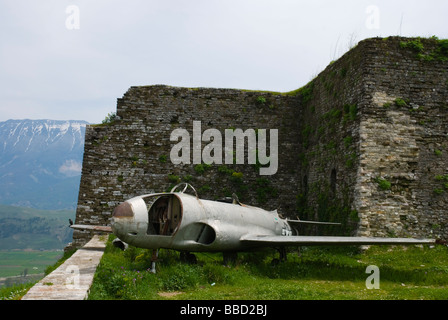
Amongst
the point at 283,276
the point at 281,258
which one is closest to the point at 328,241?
the point at 283,276

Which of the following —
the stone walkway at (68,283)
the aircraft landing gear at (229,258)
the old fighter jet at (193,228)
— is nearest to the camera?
the stone walkway at (68,283)

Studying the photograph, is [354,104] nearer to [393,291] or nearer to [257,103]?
[257,103]

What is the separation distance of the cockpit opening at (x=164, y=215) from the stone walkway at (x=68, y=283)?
1.50m

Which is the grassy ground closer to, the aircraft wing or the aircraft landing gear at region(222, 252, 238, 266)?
the aircraft landing gear at region(222, 252, 238, 266)

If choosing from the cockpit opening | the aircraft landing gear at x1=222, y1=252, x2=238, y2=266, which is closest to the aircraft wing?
the aircraft landing gear at x1=222, y1=252, x2=238, y2=266

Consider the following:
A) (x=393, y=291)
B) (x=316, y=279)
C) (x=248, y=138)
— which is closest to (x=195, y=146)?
(x=248, y=138)

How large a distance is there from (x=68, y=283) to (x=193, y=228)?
125 inches

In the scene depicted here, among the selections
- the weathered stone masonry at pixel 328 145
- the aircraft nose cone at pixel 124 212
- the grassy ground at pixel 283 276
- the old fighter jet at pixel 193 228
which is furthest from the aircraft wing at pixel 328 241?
the weathered stone masonry at pixel 328 145

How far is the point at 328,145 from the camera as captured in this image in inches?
587

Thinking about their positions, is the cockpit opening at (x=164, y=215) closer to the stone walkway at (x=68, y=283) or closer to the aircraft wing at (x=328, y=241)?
the stone walkway at (x=68, y=283)

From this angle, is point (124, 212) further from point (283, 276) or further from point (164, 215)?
point (283, 276)

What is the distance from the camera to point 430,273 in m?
9.06

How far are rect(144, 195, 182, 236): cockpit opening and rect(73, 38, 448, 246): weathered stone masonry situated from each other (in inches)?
247

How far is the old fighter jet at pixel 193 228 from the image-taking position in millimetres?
7902
